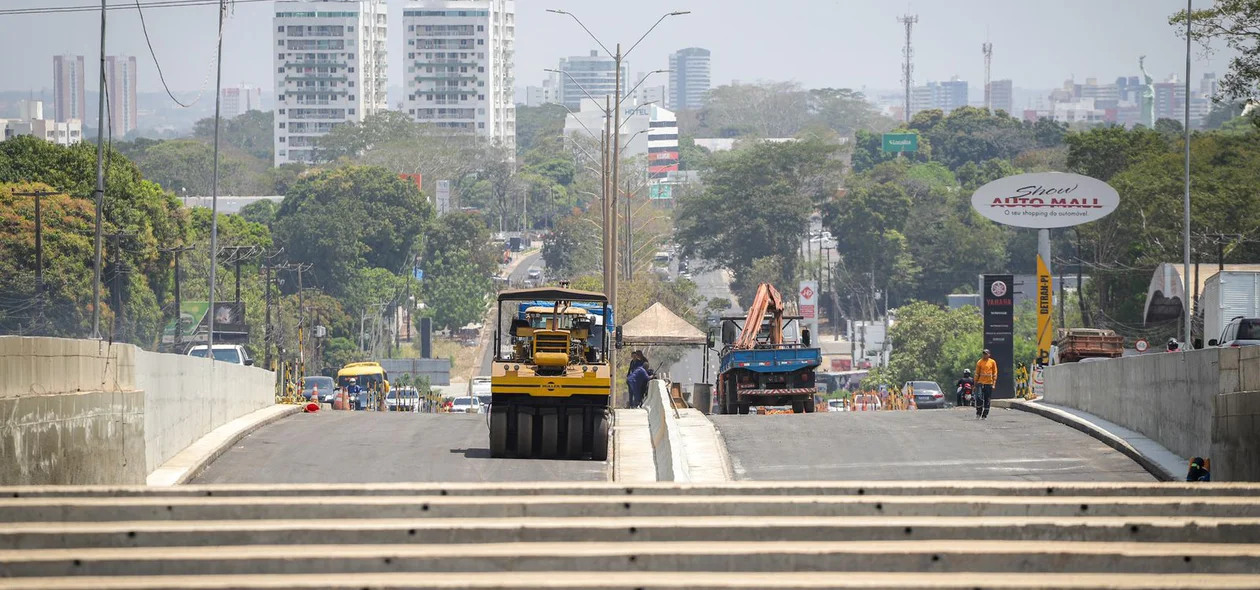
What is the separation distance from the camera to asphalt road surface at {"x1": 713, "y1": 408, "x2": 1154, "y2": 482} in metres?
23.2

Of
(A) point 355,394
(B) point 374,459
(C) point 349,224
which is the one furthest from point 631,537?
(C) point 349,224

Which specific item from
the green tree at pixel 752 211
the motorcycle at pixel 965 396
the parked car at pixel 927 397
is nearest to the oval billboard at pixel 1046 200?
the parked car at pixel 927 397

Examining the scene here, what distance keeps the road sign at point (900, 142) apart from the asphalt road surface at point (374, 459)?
6430 inches

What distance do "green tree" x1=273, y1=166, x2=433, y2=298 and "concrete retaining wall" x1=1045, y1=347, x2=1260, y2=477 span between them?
9838 centimetres

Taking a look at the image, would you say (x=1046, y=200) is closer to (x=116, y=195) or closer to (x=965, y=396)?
(x=965, y=396)

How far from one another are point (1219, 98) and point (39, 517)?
38742 mm

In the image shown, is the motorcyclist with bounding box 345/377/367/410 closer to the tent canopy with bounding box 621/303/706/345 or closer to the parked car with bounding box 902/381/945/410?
the tent canopy with bounding box 621/303/706/345

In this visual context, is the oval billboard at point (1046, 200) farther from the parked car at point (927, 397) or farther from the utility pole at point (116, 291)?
the utility pole at point (116, 291)

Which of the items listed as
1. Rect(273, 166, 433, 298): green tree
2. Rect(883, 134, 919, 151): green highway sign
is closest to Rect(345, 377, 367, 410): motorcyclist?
Rect(273, 166, 433, 298): green tree

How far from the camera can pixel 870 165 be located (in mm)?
196250

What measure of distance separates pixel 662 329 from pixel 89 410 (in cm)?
3999

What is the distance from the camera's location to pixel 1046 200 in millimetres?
59438

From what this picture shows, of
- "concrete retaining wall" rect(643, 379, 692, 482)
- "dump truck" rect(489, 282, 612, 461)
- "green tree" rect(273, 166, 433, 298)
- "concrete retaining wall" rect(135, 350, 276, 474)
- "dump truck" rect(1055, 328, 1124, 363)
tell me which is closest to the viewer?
"concrete retaining wall" rect(135, 350, 276, 474)

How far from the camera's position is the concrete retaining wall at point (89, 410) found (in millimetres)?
14625
